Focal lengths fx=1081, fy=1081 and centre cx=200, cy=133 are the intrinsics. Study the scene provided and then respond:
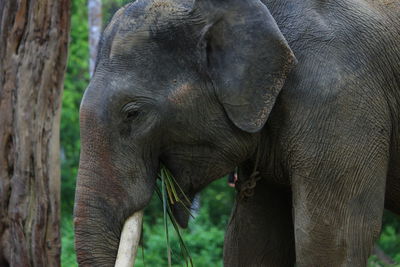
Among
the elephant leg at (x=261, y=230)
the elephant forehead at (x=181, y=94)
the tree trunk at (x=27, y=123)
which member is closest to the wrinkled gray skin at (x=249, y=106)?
the elephant forehead at (x=181, y=94)

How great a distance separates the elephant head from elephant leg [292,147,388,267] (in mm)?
383

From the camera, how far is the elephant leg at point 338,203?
5207 millimetres

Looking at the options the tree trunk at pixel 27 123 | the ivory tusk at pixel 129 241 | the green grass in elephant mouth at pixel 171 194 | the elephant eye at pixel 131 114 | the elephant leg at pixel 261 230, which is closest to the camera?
the ivory tusk at pixel 129 241

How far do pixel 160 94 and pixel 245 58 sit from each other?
1.46 ft

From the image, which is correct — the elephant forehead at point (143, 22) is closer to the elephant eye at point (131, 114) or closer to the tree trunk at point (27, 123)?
the elephant eye at point (131, 114)

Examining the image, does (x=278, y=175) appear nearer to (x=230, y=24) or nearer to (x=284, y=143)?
(x=284, y=143)

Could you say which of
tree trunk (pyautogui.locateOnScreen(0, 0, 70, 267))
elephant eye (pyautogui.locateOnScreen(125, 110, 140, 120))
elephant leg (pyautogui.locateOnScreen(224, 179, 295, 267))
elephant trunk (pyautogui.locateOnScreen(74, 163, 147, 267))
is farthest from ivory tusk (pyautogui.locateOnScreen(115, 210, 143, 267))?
tree trunk (pyautogui.locateOnScreen(0, 0, 70, 267))

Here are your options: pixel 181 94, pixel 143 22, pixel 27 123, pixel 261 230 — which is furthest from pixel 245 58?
pixel 27 123

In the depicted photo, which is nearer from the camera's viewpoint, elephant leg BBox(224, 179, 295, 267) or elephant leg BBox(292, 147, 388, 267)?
elephant leg BBox(292, 147, 388, 267)

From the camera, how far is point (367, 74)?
17.2 feet

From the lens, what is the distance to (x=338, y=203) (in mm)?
5238

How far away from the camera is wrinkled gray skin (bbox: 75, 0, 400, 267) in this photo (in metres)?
5.13

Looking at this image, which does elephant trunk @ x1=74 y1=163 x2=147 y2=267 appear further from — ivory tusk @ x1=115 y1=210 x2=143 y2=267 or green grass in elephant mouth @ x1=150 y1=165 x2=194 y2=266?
green grass in elephant mouth @ x1=150 y1=165 x2=194 y2=266

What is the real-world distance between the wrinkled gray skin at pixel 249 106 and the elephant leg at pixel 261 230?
0.68 meters
